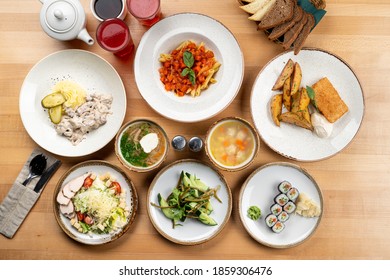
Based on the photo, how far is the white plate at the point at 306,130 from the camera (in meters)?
2.34

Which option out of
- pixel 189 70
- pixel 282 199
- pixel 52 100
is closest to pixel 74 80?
pixel 52 100

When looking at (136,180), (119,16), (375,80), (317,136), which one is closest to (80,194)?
(136,180)

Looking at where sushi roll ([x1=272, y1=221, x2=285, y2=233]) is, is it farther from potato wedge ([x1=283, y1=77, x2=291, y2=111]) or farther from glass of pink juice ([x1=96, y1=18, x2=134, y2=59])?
glass of pink juice ([x1=96, y1=18, x2=134, y2=59])

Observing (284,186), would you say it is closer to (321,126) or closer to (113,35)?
(321,126)

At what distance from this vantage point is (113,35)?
7.49 ft

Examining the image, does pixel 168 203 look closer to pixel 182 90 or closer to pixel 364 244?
pixel 182 90

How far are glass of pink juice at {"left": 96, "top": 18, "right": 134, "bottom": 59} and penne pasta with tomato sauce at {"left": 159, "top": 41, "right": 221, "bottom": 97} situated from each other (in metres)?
0.23

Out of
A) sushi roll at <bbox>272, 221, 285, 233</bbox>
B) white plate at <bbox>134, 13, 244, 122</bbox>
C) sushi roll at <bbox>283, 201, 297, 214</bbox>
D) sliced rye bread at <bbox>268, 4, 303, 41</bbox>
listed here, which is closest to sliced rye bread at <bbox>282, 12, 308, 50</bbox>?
sliced rye bread at <bbox>268, 4, 303, 41</bbox>

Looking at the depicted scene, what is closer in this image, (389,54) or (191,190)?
(191,190)

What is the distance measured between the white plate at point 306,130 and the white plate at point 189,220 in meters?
0.38

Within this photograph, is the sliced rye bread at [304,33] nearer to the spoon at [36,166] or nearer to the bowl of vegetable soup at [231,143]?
the bowl of vegetable soup at [231,143]

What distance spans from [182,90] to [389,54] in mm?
1246

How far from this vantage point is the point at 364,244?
8.07ft

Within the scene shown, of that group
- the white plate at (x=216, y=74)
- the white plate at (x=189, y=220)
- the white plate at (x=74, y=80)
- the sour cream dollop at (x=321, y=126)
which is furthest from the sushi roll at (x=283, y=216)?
the white plate at (x=74, y=80)
